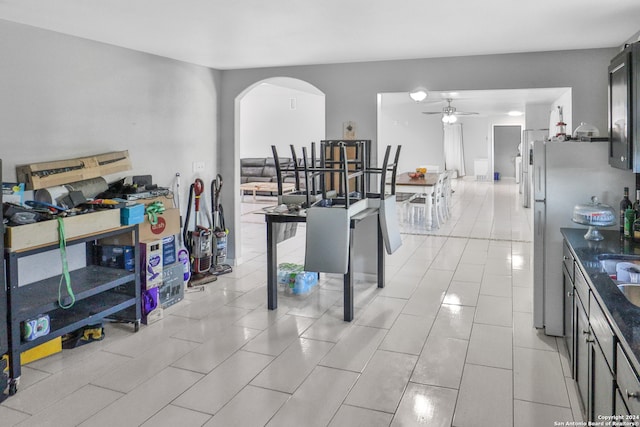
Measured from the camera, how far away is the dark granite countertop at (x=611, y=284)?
59.4 inches

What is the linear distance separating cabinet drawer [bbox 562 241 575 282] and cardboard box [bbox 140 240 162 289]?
2.96m

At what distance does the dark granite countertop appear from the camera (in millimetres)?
1508

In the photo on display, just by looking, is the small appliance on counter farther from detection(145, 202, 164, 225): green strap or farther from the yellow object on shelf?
the yellow object on shelf

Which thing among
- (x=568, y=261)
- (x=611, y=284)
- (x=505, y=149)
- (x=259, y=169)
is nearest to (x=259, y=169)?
(x=259, y=169)

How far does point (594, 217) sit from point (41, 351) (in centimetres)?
353

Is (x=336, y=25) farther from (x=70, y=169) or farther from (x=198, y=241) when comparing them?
(x=198, y=241)

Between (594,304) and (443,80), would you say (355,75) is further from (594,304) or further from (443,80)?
(594,304)

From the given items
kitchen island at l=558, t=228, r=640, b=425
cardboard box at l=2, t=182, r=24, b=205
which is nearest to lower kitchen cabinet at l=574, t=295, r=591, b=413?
kitchen island at l=558, t=228, r=640, b=425

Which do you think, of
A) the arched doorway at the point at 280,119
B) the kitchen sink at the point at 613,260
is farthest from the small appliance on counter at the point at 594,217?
the arched doorway at the point at 280,119

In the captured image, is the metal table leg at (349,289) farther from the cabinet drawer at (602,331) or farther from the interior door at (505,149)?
the interior door at (505,149)

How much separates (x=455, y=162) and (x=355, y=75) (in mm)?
14587

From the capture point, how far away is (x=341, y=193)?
16.3 ft

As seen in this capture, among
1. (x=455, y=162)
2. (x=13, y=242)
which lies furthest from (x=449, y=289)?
(x=455, y=162)

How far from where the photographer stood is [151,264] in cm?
395
